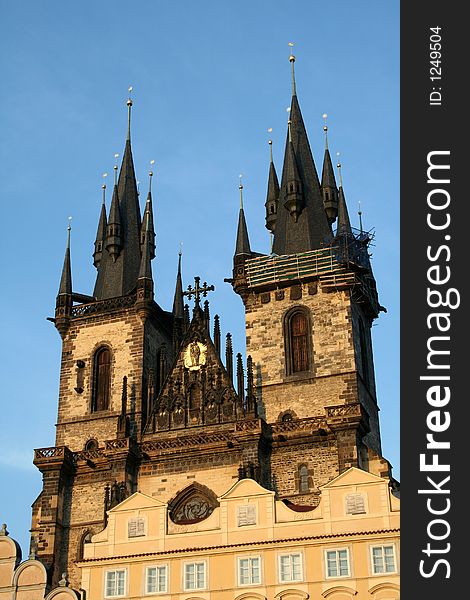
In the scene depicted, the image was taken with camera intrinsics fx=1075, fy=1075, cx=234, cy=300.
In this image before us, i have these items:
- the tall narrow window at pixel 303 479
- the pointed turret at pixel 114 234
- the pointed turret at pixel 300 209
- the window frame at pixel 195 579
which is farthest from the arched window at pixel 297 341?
the window frame at pixel 195 579

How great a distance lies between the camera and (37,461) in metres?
41.3

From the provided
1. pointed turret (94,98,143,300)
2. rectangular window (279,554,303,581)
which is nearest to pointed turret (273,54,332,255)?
pointed turret (94,98,143,300)

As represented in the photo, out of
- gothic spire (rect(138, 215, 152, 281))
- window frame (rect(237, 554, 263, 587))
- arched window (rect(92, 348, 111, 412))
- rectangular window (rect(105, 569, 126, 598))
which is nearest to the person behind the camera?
window frame (rect(237, 554, 263, 587))

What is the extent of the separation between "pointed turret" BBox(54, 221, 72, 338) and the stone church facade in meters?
0.07

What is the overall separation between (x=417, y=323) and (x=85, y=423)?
27.9 meters

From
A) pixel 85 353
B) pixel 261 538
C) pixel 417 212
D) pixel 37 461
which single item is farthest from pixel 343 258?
pixel 417 212

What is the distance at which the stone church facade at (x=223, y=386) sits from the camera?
3906 cm

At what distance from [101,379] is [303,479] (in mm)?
10502

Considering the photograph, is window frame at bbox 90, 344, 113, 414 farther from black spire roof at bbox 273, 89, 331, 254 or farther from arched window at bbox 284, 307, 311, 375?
black spire roof at bbox 273, 89, 331, 254

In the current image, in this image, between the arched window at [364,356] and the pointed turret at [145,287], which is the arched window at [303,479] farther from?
the pointed turret at [145,287]

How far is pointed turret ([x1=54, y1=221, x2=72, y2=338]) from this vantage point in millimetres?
46156

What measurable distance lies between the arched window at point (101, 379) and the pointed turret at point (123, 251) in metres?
3.25

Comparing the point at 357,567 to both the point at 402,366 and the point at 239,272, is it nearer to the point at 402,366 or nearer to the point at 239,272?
the point at 402,366

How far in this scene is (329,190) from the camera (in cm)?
4772
